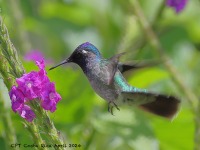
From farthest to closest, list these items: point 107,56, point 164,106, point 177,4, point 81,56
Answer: point 107,56
point 177,4
point 164,106
point 81,56

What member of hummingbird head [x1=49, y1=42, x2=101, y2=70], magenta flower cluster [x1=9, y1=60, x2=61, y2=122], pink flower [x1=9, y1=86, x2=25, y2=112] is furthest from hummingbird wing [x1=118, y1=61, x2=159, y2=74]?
pink flower [x1=9, y1=86, x2=25, y2=112]

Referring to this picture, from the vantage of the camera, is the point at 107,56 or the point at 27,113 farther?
the point at 107,56

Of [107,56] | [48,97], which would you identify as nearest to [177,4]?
[107,56]

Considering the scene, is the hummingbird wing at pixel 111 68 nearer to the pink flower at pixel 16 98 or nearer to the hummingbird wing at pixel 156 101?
the hummingbird wing at pixel 156 101

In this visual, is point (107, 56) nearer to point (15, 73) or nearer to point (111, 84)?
point (111, 84)

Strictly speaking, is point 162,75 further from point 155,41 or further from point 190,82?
point 190,82

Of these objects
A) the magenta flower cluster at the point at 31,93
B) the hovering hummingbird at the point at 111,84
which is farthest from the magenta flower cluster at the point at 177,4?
the magenta flower cluster at the point at 31,93
